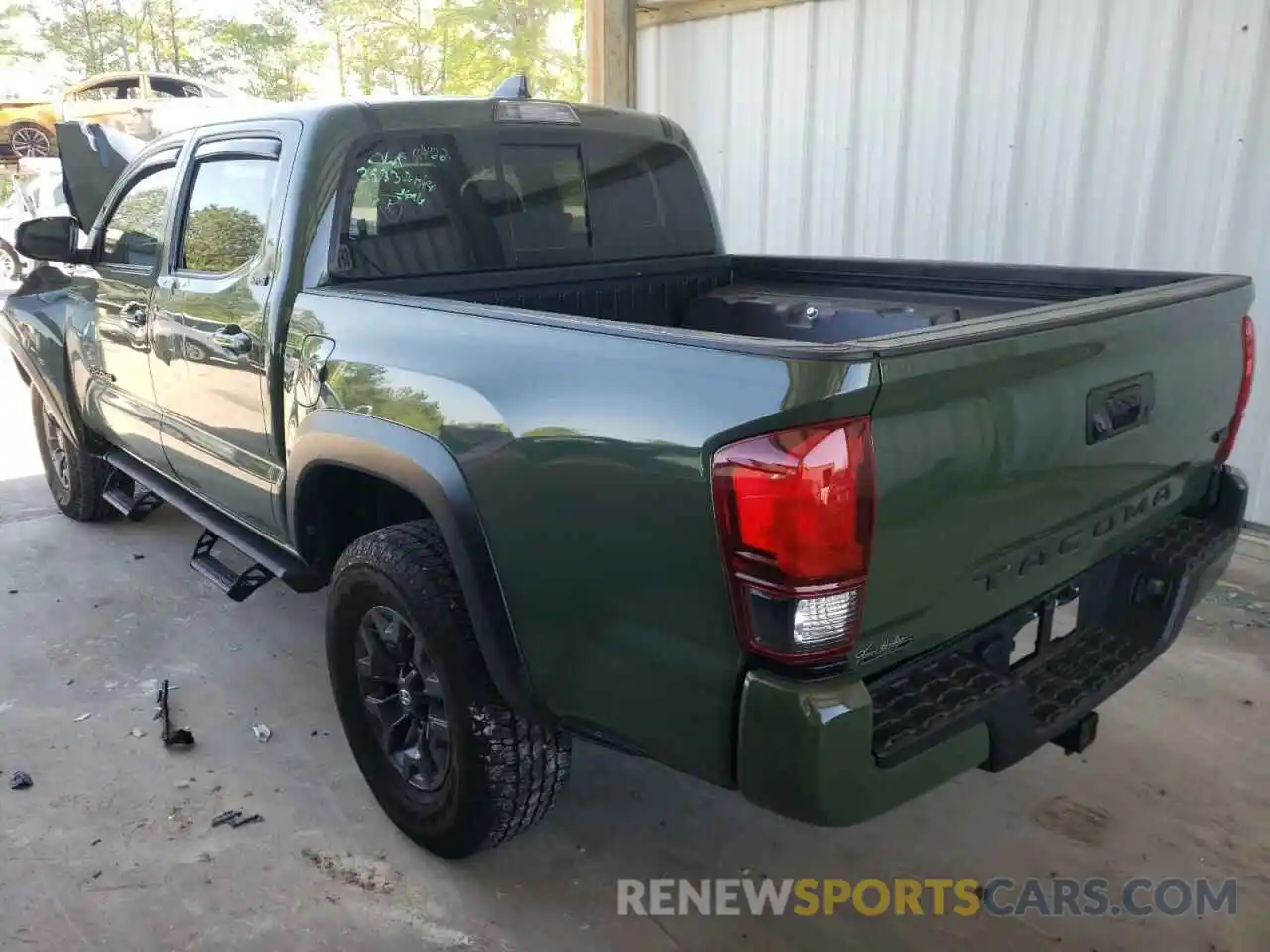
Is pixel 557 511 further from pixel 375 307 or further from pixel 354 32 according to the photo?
pixel 354 32

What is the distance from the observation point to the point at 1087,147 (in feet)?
15.6

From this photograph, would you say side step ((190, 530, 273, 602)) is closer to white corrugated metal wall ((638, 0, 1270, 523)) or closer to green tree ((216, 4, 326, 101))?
white corrugated metal wall ((638, 0, 1270, 523))

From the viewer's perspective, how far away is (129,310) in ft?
12.5

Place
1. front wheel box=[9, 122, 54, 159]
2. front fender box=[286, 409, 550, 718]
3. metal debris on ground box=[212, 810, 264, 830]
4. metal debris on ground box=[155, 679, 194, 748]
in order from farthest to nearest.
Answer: front wheel box=[9, 122, 54, 159] → metal debris on ground box=[155, 679, 194, 748] → metal debris on ground box=[212, 810, 264, 830] → front fender box=[286, 409, 550, 718]

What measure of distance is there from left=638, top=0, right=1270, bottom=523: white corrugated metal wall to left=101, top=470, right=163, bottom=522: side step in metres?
3.92

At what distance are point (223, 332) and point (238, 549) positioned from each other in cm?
86

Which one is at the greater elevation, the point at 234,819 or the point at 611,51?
the point at 611,51

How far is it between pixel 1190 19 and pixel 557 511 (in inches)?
161

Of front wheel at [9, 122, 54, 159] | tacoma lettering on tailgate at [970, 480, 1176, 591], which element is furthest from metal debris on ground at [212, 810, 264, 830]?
front wheel at [9, 122, 54, 159]

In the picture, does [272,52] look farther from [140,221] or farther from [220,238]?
[220,238]

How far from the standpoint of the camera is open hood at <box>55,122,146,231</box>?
15.4 ft

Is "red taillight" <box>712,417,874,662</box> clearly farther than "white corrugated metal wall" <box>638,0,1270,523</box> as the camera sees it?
No

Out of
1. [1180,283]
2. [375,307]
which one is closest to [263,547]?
[375,307]

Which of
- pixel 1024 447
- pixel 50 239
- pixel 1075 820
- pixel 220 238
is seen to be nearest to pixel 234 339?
pixel 220 238
